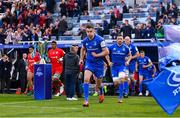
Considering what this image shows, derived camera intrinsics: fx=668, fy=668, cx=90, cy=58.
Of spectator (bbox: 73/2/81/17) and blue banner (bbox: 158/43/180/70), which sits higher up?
blue banner (bbox: 158/43/180/70)

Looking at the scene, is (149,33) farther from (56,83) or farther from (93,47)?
(93,47)

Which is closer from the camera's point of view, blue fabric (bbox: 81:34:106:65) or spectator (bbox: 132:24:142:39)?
blue fabric (bbox: 81:34:106:65)

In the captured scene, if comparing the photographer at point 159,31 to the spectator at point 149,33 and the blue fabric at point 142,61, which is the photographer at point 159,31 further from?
the blue fabric at point 142,61

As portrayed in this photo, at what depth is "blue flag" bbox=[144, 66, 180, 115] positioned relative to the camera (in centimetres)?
1393

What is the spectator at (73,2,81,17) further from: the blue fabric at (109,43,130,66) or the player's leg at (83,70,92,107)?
the player's leg at (83,70,92,107)

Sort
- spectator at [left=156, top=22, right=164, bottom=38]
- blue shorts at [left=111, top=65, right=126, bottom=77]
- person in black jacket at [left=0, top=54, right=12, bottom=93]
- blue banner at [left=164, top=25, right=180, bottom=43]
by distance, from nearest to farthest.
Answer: blue banner at [left=164, top=25, right=180, bottom=43]
blue shorts at [left=111, top=65, right=126, bottom=77]
spectator at [left=156, top=22, right=164, bottom=38]
person in black jacket at [left=0, top=54, right=12, bottom=93]

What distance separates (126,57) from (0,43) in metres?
10.8

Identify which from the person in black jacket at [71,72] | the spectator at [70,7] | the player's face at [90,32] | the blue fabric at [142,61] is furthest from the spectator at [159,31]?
the player's face at [90,32]

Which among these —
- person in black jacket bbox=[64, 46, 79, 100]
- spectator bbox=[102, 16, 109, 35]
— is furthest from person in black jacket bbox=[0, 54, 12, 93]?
person in black jacket bbox=[64, 46, 79, 100]

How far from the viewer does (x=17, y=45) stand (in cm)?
3039

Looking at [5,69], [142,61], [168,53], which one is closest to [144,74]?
[142,61]

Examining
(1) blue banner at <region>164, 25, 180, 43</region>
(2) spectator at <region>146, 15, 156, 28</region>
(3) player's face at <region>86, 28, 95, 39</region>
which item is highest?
(1) blue banner at <region>164, 25, 180, 43</region>

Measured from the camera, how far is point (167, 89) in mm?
13992

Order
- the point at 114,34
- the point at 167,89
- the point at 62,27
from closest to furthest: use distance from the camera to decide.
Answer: the point at 167,89, the point at 114,34, the point at 62,27
